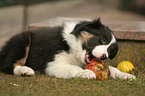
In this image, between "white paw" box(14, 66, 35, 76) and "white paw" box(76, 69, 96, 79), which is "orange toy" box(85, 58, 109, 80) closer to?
"white paw" box(76, 69, 96, 79)

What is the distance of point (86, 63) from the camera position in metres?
3.92

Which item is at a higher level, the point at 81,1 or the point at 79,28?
the point at 79,28

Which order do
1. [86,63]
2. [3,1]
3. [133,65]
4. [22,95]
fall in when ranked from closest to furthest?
[22,95], [86,63], [133,65], [3,1]

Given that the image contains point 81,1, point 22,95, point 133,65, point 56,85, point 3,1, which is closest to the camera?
point 22,95

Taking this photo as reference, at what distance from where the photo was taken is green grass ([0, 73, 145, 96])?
3162 mm

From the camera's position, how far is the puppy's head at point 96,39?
3.64 metres

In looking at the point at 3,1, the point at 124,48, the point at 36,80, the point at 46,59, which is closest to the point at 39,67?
the point at 46,59

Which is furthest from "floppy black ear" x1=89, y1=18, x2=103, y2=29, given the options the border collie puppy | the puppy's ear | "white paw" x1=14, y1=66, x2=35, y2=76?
"white paw" x1=14, y1=66, x2=35, y2=76

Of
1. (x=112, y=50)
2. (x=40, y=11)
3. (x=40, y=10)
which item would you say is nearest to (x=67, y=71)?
(x=112, y=50)

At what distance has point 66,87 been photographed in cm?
338

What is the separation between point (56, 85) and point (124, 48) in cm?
213

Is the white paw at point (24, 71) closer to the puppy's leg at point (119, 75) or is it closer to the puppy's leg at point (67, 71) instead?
the puppy's leg at point (67, 71)

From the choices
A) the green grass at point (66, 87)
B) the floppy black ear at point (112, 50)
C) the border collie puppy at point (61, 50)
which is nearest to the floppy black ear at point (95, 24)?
the border collie puppy at point (61, 50)

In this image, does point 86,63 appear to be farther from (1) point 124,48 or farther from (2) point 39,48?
(1) point 124,48
